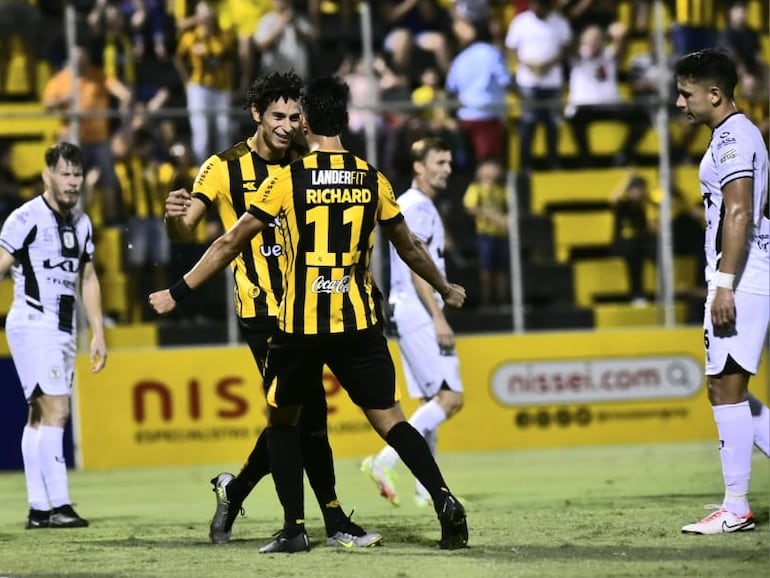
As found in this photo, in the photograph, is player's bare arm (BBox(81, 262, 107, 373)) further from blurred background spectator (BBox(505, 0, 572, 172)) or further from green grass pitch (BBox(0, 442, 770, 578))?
blurred background spectator (BBox(505, 0, 572, 172))

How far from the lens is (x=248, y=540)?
23.9 feet

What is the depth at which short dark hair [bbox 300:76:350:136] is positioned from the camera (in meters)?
6.37

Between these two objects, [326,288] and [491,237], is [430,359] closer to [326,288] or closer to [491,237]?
[326,288]

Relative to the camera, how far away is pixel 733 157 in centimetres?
681

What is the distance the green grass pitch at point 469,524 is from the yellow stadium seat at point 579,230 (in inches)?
90.3

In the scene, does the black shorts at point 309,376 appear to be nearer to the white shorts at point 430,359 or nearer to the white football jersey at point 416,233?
the white football jersey at point 416,233

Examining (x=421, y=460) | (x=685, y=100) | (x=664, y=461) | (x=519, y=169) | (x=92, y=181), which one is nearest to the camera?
(x=421, y=460)

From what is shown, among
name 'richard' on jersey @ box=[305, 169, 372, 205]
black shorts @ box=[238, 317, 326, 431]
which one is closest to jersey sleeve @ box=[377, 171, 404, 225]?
name 'richard' on jersey @ box=[305, 169, 372, 205]

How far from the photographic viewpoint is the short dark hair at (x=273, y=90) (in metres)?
7.19

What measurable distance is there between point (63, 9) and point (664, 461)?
705cm

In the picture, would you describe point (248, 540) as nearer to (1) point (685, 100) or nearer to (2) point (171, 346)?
(1) point (685, 100)

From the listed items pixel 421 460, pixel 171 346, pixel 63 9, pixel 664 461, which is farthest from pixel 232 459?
pixel 421 460

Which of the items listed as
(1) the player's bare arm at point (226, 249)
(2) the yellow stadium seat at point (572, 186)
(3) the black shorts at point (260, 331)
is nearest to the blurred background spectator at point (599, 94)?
(2) the yellow stadium seat at point (572, 186)

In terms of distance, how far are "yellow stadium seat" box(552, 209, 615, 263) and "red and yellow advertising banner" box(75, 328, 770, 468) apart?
1.10 m
